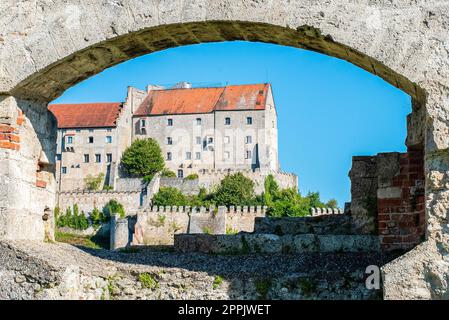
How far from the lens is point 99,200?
67.8m

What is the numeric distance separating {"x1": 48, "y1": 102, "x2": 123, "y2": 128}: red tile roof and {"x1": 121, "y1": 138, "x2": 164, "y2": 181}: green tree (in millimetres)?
4371

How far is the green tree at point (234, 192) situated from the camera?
66.4 metres

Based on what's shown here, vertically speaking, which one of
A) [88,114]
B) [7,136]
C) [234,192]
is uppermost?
[88,114]

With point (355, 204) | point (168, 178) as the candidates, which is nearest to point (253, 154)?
point (168, 178)

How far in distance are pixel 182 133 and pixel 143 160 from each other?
6.31 metres

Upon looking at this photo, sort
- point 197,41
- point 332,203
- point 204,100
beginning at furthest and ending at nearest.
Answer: point 332,203 < point 204,100 < point 197,41

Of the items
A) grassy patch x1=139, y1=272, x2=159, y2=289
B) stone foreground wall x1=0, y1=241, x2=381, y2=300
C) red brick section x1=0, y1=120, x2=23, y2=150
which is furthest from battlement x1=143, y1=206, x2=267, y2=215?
red brick section x1=0, y1=120, x2=23, y2=150

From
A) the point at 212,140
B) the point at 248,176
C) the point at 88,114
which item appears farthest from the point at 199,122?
the point at 88,114

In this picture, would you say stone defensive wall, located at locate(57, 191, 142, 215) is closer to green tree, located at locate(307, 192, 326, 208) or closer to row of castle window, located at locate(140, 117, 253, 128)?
row of castle window, located at locate(140, 117, 253, 128)

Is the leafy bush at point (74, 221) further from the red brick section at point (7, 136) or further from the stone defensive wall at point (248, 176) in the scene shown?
the red brick section at point (7, 136)

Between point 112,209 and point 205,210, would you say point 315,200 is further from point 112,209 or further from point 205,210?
point 112,209

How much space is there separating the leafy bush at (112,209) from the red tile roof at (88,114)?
1331 cm

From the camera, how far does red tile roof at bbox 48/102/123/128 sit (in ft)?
258
